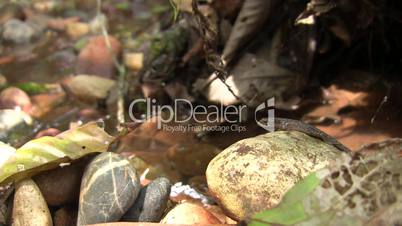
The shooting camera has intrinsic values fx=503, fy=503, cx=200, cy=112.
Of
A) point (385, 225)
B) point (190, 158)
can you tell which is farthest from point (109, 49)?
point (385, 225)

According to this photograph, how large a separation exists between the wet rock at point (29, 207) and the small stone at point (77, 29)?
9.48 feet

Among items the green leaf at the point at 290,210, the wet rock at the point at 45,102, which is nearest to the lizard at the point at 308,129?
the green leaf at the point at 290,210

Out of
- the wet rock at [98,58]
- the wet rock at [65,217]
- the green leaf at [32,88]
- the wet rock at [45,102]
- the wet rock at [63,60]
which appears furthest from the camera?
the wet rock at [63,60]

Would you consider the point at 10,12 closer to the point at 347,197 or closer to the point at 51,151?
the point at 51,151

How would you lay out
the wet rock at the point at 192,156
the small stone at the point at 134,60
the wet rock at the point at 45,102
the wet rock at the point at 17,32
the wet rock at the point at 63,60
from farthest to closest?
the wet rock at the point at 17,32 → the wet rock at the point at 63,60 → the small stone at the point at 134,60 → the wet rock at the point at 45,102 → the wet rock at the point at 192,156

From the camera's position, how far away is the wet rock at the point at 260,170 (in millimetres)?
1654

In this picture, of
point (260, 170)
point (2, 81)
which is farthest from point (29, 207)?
point (2, 81)

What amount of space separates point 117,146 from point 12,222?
2.66 feet

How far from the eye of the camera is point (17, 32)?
436cm

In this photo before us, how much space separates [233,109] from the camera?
8.69ft

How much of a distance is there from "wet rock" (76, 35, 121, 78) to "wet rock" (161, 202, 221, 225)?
188 centimetres

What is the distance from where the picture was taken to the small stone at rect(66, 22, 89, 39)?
4457mm

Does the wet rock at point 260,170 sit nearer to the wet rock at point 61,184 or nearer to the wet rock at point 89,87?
the wet rock at point 61,184

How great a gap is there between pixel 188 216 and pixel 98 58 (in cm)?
214
